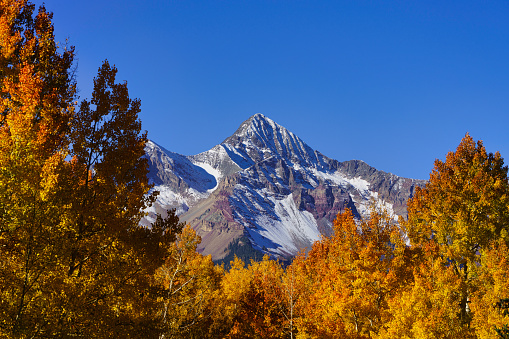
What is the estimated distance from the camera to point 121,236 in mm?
12922

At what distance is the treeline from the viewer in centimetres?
1015

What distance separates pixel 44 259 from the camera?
10.1 metres

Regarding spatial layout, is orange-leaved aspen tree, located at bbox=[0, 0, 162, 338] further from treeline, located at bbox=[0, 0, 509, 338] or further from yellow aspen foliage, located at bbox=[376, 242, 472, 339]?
→ yellow aspen foliage, located at bbox=[376, 242, 472, 339]

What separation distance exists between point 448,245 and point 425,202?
3310 mm

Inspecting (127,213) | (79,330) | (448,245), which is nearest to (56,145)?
(127,213)

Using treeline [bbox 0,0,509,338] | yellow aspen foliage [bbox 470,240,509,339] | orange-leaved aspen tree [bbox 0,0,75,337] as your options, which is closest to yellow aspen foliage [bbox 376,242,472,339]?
treeline [bbox 0,0,509,338]

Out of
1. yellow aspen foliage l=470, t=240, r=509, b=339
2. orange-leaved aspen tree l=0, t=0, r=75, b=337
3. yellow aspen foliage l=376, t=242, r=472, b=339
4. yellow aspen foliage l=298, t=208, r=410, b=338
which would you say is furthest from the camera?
yellow aspen foliage l=298, t=208, r=410, b=338

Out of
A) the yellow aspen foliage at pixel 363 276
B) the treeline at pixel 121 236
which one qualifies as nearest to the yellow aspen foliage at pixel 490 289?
the treeline at pixel 121 236

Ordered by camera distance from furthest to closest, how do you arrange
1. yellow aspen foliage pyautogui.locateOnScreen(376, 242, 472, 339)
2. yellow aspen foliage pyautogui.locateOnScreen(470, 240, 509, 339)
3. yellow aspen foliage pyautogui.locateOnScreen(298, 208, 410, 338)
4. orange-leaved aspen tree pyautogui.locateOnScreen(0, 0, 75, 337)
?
1. yellow aspen foliage pyautogui.locateOnScreen(298, 208, 410, 338)
2. yellow aspen foliage pyautogui.locateOnScreen(376, 242, 472, 339)
3. yellow aspen foliage pyautogui.locateOnScreen(470, 240, 509, 339)
4. orange-leaved aspen tree pyautogui.locateOnScreen(0, 0, 75, 337)

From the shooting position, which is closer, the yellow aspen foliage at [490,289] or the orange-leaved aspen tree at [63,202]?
the orange-leaved aspen tree at [63,202]

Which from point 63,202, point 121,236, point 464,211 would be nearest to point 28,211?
point 63,202

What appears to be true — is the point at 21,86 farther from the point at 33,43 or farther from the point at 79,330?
the point at 79,330

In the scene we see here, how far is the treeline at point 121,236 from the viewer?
33.3ft

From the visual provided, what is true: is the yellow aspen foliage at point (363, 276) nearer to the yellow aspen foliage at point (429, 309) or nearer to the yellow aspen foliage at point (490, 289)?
the yellow aspen foliage at point (429, 309)
